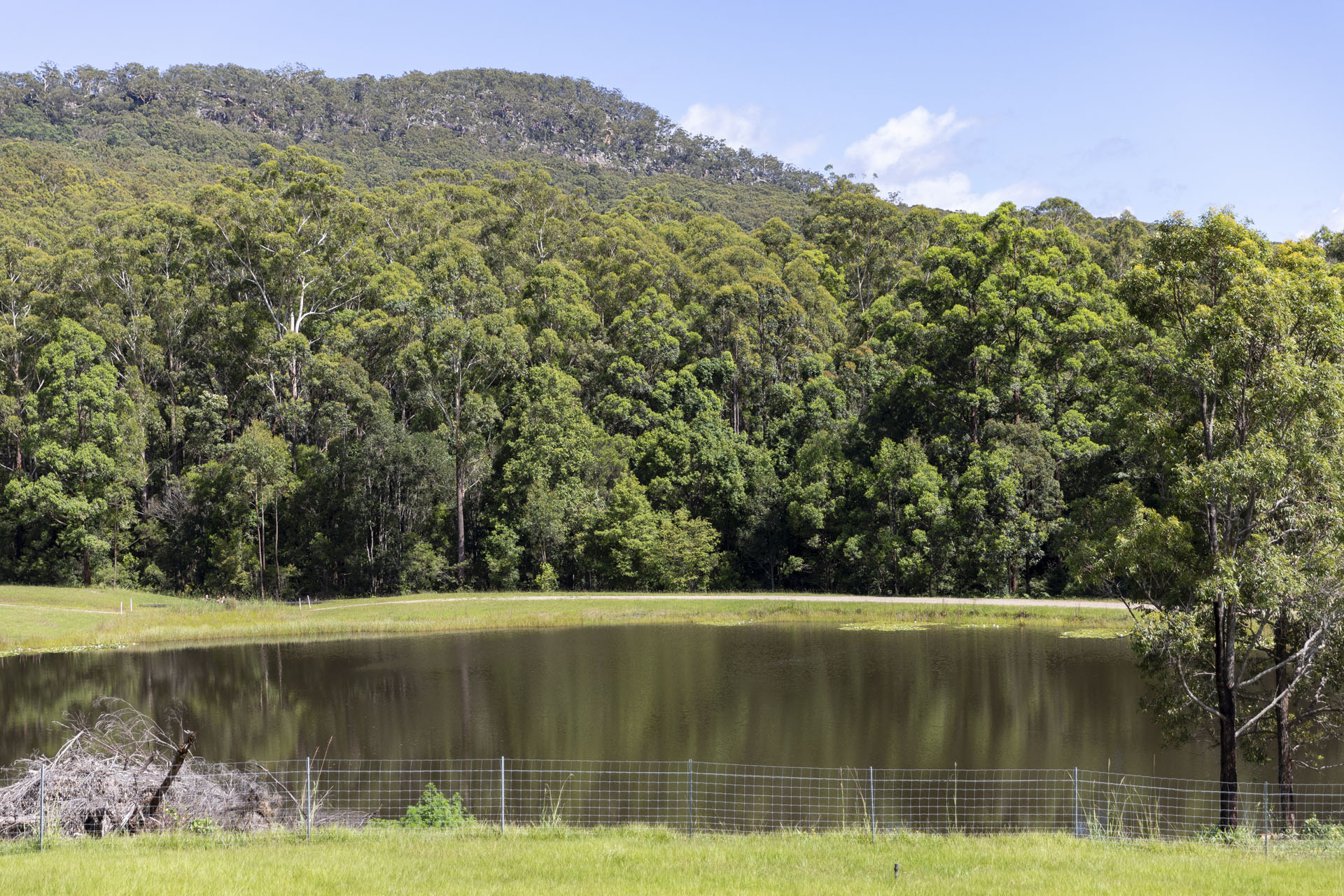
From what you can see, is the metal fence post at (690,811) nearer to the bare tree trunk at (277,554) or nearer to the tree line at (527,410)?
the tree line at (527,410)

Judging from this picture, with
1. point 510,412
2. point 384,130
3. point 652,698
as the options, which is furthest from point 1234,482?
point 384,130

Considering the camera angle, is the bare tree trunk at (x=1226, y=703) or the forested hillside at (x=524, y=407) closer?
the bare tree trunk at (x=1226, y=703)

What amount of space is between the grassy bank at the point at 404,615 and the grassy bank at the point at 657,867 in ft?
94.4

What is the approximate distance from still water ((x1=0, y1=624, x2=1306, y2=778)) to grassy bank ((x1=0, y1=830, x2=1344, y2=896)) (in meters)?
7.85

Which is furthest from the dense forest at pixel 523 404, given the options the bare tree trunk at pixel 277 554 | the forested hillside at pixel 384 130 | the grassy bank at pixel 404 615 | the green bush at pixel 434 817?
the green bush at pixel 434 817

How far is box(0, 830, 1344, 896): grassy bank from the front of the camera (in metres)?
10.0

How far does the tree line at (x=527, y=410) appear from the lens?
5178cm

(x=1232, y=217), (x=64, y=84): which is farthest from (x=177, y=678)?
(x=64, y=84)

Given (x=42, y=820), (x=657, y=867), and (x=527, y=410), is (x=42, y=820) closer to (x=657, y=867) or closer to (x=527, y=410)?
(x=657, y=867)

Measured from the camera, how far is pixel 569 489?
5569cm

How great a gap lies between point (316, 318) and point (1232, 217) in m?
56.3

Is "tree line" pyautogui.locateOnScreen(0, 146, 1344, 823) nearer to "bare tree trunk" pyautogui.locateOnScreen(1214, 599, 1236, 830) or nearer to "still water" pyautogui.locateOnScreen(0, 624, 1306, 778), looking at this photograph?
"still water" pyautogui.locateOnScreen(0, 624, 1306, 778)

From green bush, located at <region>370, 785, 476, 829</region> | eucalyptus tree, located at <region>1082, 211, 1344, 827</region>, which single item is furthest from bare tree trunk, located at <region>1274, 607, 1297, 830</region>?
green bush, located at <region>370, 785, 476, 829</region>

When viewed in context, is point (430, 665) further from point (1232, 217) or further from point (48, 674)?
point (1232, 217)
